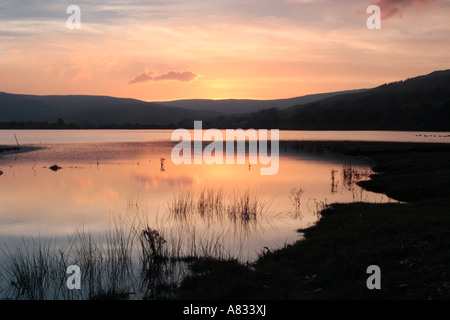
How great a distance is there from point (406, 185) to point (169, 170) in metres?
31.5

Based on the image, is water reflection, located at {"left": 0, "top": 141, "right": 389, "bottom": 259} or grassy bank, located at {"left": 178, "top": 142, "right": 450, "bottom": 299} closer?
grassy bank, located at {"left": 178, "top": 142, "right": 450, "bottom": 299}

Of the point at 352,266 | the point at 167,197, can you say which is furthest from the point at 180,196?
the point at 352,266

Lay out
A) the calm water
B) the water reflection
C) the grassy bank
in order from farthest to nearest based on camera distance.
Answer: the water reflection → the calm water → the grassy bank

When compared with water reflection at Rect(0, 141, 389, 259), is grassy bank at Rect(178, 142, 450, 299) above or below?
above

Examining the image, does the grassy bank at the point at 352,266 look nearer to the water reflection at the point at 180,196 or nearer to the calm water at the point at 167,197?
the calm water at the point at 167,197

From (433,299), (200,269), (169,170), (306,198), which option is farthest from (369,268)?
(169,170)

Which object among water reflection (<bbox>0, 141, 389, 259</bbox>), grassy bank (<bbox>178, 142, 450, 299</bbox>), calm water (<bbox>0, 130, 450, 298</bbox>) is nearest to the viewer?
grassy bank (<bbox>178, 142, 450, 299</bbox>)

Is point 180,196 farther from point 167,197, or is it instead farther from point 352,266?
point 352,266

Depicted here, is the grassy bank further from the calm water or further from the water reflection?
the water reflection

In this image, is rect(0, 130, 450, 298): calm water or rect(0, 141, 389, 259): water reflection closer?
rect(0, 130, 450, 298): calm water

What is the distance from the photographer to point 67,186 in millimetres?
41125

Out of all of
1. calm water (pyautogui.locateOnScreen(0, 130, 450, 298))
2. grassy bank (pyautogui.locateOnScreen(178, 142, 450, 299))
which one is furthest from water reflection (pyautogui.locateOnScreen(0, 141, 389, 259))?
grassy bank (pyautogui.locateOnScreen(178, 142, 450, 299))

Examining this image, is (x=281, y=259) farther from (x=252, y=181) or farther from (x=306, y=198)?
(x=252, y=181)
